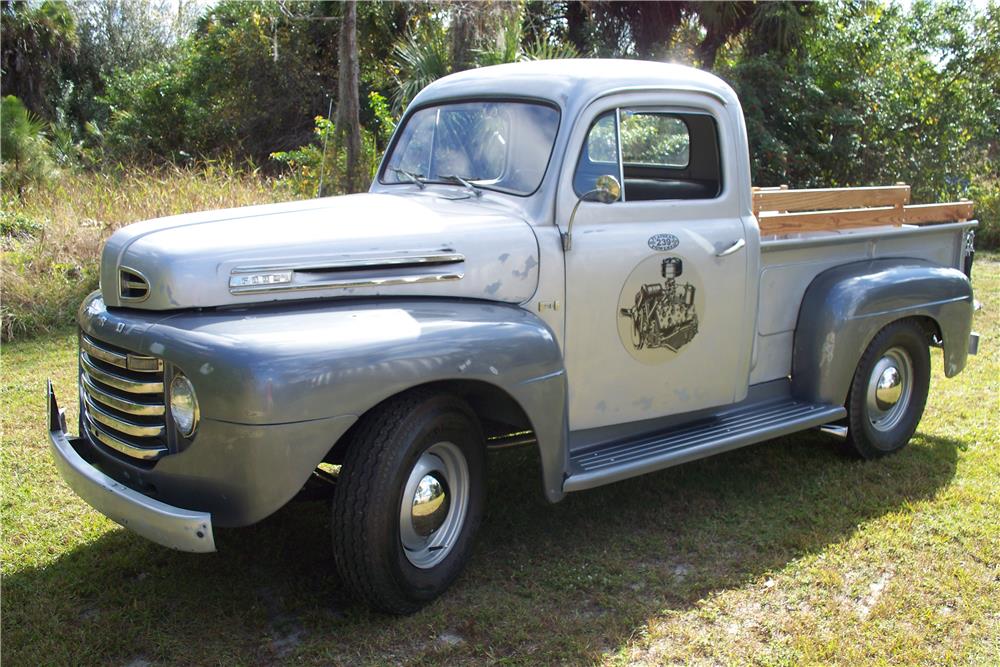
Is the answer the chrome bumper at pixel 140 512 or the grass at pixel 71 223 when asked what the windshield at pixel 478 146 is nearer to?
the chrome bumper at pixel 140 512

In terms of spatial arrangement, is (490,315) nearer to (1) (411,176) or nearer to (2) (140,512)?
(1) (411,176)

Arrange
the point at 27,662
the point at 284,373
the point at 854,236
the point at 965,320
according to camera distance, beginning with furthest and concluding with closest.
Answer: the point at 965,320, the point at 854,236, the point at 27,662, the point at 284,373

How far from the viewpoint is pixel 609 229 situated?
3748 mm

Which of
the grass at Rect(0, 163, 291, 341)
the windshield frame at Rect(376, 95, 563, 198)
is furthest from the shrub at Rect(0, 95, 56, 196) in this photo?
the windshield frame at Rect(376, 95, 563, 198)

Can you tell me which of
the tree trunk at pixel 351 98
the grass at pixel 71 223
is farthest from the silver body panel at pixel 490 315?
the tree trunk at pixel 351 98

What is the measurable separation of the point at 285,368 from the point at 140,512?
0.66 m

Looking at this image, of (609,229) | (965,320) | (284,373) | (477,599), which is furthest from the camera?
(965,320)

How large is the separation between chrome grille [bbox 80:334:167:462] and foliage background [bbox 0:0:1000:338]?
4.37 metres

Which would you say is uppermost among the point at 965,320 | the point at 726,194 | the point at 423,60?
the point at 423,60

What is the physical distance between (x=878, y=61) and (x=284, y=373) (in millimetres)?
12352

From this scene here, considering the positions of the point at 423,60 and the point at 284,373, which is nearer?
the point at 284,373

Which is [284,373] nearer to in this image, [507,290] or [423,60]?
[507,290]

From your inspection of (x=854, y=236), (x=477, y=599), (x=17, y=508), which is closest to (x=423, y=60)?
(x=854, y=236)

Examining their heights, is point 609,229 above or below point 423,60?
below
